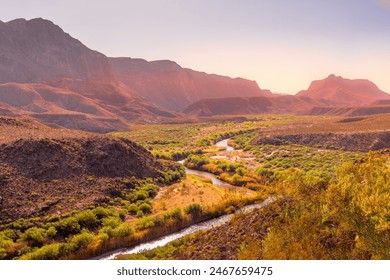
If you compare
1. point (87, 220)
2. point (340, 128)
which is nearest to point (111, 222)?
point (87, 220)

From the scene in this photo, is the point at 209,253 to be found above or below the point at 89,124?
below

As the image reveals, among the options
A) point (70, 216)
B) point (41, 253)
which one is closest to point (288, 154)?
point (70, 216)

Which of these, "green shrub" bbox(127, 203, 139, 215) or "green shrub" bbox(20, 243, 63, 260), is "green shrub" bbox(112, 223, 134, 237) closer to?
"green shrub" bbox(20, 243, 63, 260)

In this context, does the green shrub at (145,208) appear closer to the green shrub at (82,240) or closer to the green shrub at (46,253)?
the green shrub at (82,240)

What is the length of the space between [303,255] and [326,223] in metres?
4.23

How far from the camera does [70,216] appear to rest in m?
28.7

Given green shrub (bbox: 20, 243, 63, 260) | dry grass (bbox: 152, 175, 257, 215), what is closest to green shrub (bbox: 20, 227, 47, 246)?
green shrub (bbox: 20, 243, 63, 260)

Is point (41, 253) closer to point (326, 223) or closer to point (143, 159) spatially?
point (326, 223)

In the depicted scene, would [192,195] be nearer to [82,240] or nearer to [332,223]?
[82,240]

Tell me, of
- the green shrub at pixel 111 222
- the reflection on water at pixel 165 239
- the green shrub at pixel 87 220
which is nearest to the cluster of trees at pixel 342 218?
the reflection on water at pixel 165 239

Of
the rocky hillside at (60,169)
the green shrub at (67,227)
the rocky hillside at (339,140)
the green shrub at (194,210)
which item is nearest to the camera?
the green shrub at (67,227)

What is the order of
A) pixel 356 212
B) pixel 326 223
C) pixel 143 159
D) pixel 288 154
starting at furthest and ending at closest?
1. pixel 288 154
2. pixel 143 159
3. pixel 326 223
4. pixel 356 212

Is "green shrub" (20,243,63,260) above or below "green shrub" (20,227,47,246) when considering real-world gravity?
below

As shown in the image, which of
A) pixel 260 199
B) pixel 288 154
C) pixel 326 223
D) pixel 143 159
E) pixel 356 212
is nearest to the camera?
pixel 356 212
